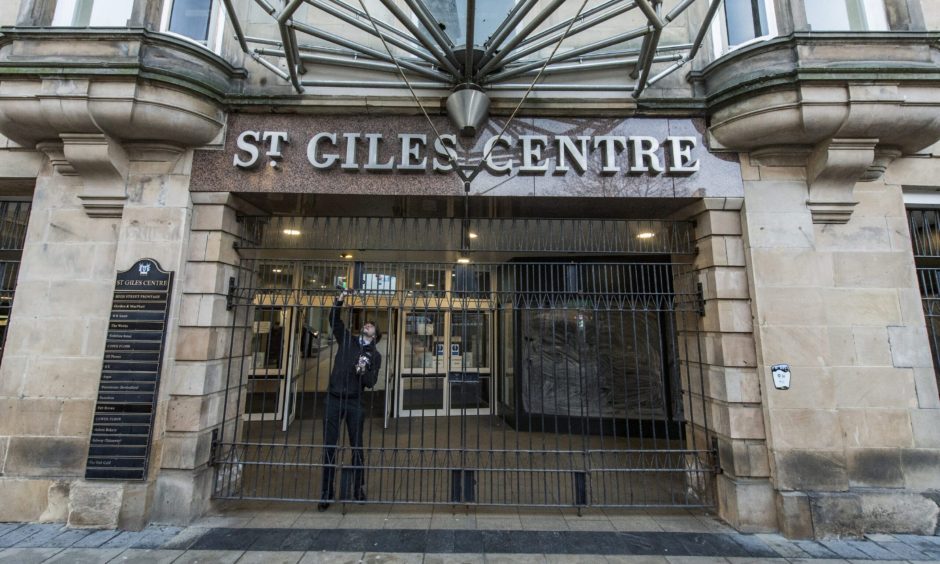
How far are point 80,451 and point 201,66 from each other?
462 cm

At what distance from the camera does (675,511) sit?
4.64 m

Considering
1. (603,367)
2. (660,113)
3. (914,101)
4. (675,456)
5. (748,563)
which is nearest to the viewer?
(748,563)

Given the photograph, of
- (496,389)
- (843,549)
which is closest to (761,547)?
(843,549)

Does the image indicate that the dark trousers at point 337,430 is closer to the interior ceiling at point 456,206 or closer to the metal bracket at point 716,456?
the interior ceiling at point 456,206

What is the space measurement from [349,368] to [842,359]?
5771 mm

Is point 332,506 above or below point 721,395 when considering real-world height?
below

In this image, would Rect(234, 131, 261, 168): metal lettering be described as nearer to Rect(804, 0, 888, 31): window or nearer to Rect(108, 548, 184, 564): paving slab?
Rect(108, 548, 184, 564): paving slab

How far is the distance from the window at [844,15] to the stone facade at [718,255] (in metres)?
0.21

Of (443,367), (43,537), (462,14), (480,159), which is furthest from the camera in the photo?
(443,367)

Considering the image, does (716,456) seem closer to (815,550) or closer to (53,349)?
(815,550)

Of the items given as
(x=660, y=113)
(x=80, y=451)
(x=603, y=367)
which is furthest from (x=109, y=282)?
(x=603, y=367)

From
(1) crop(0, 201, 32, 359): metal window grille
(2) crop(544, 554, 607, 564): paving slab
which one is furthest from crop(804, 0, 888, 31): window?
(1) crop(0, 201, 32, 359): metal window grille

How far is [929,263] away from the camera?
5062mm

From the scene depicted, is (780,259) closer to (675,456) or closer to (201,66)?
(675,456)
